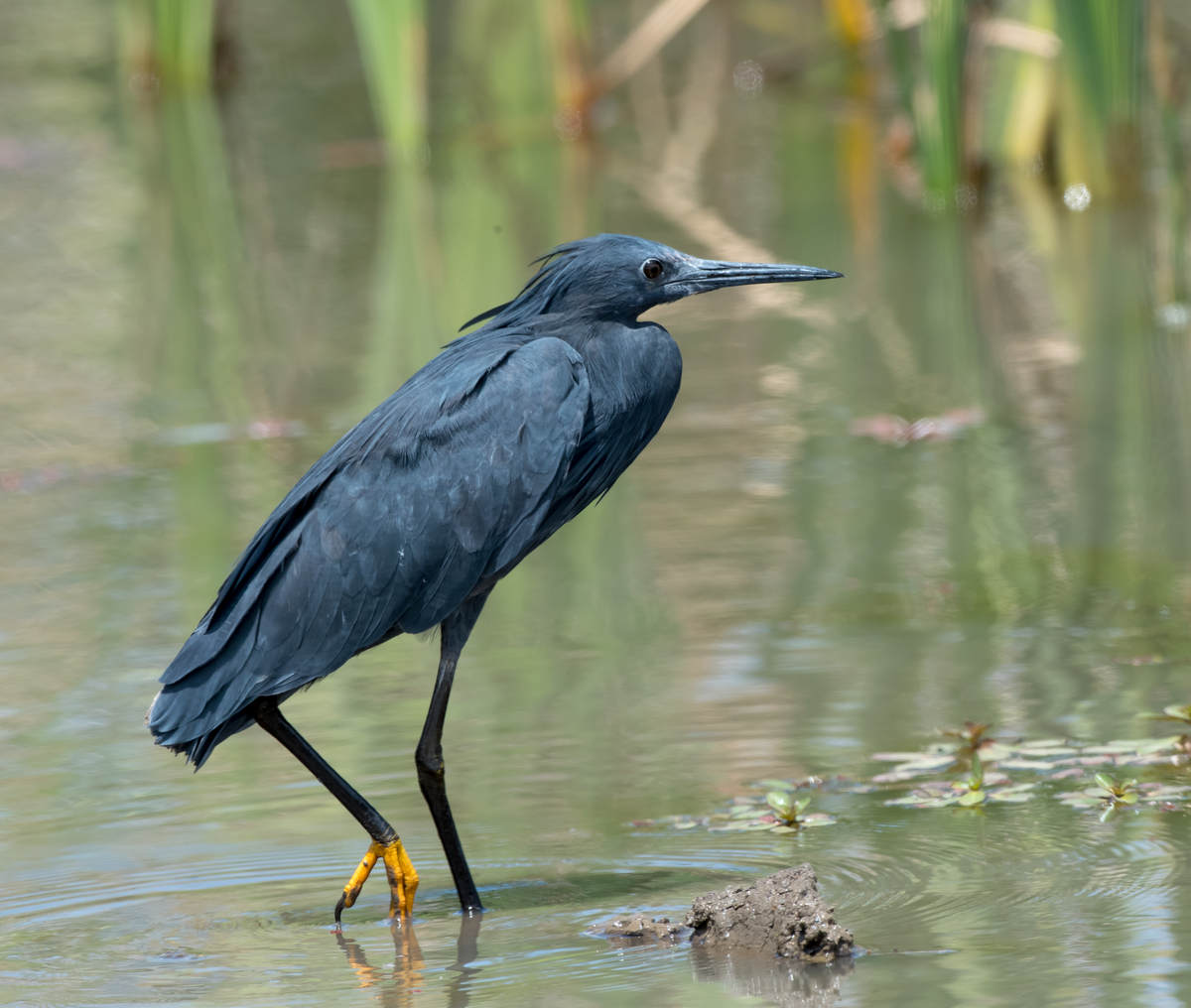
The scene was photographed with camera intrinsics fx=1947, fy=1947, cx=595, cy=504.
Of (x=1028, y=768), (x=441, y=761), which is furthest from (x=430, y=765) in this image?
(x=1028, y=768)

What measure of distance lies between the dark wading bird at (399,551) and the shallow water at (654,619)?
363 mm

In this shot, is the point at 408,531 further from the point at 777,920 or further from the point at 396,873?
the point at 777,920

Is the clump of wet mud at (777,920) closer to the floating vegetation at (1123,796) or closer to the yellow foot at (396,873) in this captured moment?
the yellow foot at (396,873)

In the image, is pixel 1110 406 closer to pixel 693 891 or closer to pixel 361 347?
pixel 361 347

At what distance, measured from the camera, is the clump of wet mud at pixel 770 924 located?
3562 mm

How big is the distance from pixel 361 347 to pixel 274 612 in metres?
5.85

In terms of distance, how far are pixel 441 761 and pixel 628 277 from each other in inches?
45.4

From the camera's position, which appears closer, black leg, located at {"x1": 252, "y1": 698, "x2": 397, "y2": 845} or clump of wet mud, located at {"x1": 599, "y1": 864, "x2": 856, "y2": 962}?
clump of wet mud, located at {"x1": 599, "y1": 864, "x2": 856, "y2": 962}

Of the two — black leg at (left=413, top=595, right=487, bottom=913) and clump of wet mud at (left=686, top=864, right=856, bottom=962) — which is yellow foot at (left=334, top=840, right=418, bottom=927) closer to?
black leg at (left=413, top=595, right=487, bottom=913)

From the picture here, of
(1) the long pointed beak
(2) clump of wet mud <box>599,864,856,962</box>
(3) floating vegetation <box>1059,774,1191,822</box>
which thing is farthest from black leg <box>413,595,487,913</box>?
(3) floating vegetation <box>1059,774,1191,822</box>

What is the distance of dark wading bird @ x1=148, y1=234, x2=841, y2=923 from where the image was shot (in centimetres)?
415

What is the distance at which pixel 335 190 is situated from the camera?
14766mm

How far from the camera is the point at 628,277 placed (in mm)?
4367

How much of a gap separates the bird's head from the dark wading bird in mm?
136
